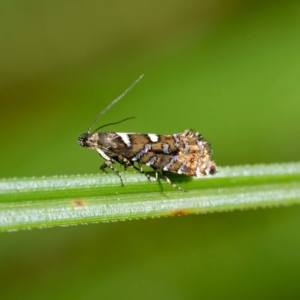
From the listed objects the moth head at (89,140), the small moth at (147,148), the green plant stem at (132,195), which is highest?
the moth head at (89,140)

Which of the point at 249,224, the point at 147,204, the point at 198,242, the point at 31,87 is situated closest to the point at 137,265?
the point at 198,242

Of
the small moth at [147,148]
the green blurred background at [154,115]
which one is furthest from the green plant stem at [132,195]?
the green blurred background at [154,115]

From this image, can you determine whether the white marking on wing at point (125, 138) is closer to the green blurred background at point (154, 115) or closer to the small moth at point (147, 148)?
the small moth at point (147, 148)

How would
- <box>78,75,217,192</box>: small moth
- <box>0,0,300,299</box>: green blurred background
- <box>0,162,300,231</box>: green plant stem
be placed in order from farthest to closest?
<box>0,0,300,299</box>: green blurred background
<box>78,75,217,192</box>: small moth
<box>0,162,300,231</box>: green plant stem

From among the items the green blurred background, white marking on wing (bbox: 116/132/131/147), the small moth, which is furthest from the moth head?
the green blurred background

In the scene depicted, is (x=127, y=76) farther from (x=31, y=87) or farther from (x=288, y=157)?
(x=288, y=157)

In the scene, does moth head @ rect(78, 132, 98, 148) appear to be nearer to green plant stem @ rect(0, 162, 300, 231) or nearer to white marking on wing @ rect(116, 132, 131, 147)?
white marking on wing @ rect(116, 132, 131, 147)
